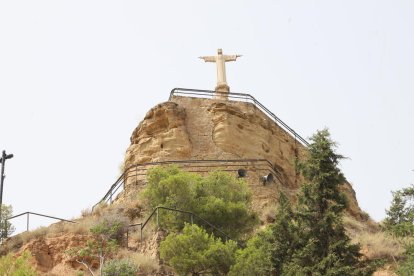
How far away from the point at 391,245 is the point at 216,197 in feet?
19.0

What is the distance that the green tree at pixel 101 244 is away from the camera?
27969 millimetres

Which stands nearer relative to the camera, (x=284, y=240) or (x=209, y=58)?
(x=284, y=240)

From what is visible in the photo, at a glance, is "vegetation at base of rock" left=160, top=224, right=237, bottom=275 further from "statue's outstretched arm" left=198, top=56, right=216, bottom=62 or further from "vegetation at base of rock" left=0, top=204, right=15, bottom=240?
"statue's outstretched arm" left=198, top=56, right=216, bottom=62

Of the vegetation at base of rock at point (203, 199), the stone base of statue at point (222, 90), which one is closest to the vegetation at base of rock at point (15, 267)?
the vegetation at base of rock at point (203, 199)

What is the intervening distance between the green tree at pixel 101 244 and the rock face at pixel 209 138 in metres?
8.08

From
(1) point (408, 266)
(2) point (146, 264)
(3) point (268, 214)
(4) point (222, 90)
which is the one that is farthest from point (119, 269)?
(4) point (222, 90)

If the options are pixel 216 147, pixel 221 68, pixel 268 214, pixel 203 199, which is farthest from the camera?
pixel 221 68

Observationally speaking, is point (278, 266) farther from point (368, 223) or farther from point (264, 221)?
point (368, 223)

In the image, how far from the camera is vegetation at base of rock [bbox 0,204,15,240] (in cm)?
3110

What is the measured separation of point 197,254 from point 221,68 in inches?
765

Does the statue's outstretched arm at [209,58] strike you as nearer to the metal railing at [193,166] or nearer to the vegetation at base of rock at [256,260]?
the metal railing at [193,166]

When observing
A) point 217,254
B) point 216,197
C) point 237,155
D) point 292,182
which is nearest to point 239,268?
point 217,254

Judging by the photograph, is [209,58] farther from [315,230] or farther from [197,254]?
[315,230]

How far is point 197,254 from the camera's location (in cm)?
2648
